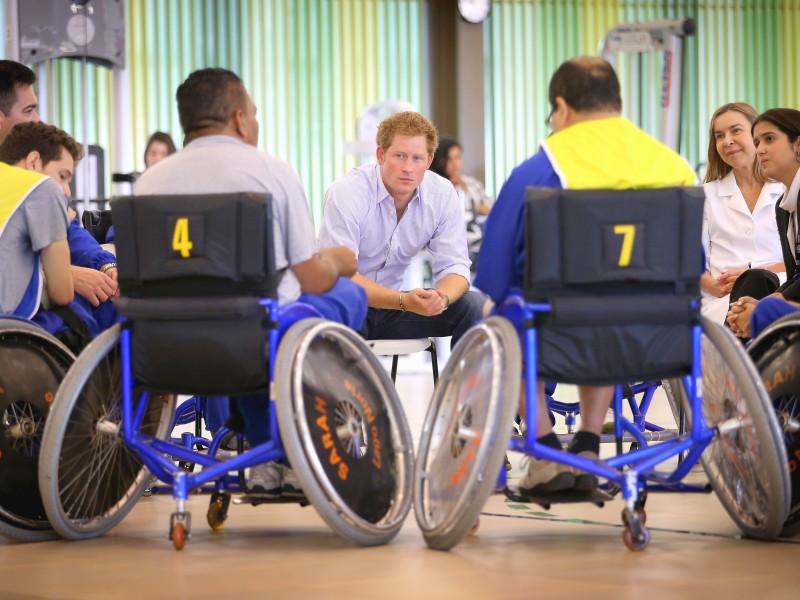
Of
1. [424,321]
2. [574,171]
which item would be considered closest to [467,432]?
[574,171]

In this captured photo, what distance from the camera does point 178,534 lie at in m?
2.39

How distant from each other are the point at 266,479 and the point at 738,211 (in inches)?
80.3

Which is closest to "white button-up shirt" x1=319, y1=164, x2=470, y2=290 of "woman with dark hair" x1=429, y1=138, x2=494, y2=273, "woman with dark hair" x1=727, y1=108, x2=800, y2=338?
"woman with dark hair" x1=727, y1=108, x2=800, y2=338

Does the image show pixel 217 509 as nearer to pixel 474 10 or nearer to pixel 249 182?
pixel 249 182

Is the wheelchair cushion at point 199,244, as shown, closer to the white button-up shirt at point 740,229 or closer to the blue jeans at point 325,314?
the blue jeans at point 325,314

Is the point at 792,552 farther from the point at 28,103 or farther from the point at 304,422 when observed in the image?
the point at 28,103

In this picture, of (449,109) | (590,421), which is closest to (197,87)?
(590,421)

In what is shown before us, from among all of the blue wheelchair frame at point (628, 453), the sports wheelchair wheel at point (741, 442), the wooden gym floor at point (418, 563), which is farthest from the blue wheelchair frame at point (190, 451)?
the sports wheelchair wheel at point (741, 442)

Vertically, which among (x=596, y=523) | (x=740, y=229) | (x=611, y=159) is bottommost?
(x=596, y=523)

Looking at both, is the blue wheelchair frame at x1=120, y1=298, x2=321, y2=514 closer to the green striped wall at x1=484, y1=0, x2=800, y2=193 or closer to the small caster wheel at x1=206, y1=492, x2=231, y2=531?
the small caster wheel at x1=206, y1=492, x2=231, y2=531

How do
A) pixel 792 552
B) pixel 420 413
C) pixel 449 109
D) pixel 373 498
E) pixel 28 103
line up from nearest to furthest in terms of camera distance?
pixel 792 552 → pixel 373 498 → pixel 28 103 → pixel 420 413 → pixel 449 109

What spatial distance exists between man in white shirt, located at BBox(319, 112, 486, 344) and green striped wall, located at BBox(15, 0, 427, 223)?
6106mm

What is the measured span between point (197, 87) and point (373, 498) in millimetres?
916

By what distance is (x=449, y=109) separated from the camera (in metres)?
10.5
